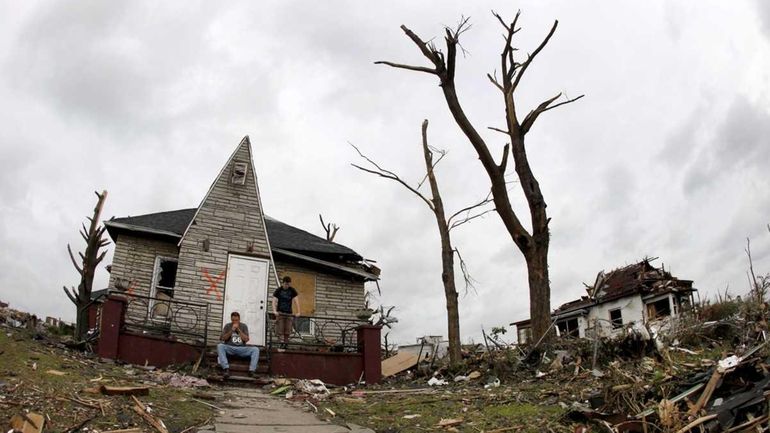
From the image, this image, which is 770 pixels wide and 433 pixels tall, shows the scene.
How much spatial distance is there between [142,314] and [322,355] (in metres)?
4.39

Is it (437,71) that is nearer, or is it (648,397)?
(648,397)

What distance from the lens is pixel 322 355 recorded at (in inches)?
462

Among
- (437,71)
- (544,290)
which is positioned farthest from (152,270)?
(544,290)

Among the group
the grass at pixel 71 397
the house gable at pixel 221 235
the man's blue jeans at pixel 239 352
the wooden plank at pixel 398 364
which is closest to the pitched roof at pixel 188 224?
the house gable at pixel 221 235

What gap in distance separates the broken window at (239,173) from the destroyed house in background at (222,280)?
0.02 metres

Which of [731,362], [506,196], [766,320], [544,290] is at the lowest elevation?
[731,362]

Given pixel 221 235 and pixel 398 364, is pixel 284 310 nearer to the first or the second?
pixel 221 235

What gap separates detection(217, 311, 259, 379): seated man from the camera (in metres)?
10.5

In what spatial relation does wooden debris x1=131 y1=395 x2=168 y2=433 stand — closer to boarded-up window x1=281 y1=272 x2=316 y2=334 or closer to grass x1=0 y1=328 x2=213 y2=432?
grass x1=0 y1=328 x2=213 y2=432

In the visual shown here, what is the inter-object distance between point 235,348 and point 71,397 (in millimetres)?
4983

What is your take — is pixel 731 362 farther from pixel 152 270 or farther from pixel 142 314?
pixel 152 270

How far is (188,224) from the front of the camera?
575 inches

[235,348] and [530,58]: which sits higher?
[530,58]

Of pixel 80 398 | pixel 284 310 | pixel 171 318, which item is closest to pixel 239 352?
pixel 284 310
